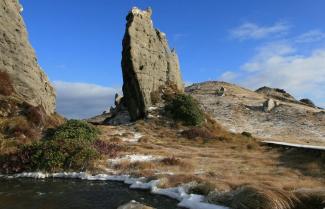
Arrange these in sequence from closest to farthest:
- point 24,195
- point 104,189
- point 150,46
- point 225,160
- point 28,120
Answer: point 24,195 < point 104,189 < point 225,160 < point 28,120 < point 150,46

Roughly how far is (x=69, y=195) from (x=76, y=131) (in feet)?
50.4

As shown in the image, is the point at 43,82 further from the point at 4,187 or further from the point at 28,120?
the point at 4,187

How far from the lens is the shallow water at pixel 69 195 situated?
69.7 ft

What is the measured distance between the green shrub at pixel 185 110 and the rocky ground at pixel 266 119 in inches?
326

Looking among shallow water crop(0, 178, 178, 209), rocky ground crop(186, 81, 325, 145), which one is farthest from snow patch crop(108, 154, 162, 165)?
rocky ground crop(186, 81, 325, 145)

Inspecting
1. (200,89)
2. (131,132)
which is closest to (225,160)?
(131,132)

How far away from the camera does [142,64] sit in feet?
186

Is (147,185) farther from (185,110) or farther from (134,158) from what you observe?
(185,110)

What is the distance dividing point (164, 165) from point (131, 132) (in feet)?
55.5

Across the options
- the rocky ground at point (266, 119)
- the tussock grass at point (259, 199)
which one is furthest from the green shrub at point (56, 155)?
the rocky ground at point (266, 119)

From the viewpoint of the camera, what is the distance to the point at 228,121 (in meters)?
66.1

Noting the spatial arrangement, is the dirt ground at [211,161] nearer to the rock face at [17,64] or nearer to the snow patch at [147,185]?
the snow patch at [147,185]

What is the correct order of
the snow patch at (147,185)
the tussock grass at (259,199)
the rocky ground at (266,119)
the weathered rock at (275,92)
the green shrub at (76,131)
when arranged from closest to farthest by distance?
the tussock grass at (259,199) < the snow patch at (147,185) < the green shrub at (76,131) < the rocky ground at (266,119) < the weathered rock at (275,92)

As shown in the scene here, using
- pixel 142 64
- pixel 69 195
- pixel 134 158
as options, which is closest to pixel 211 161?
pixel 134 158
